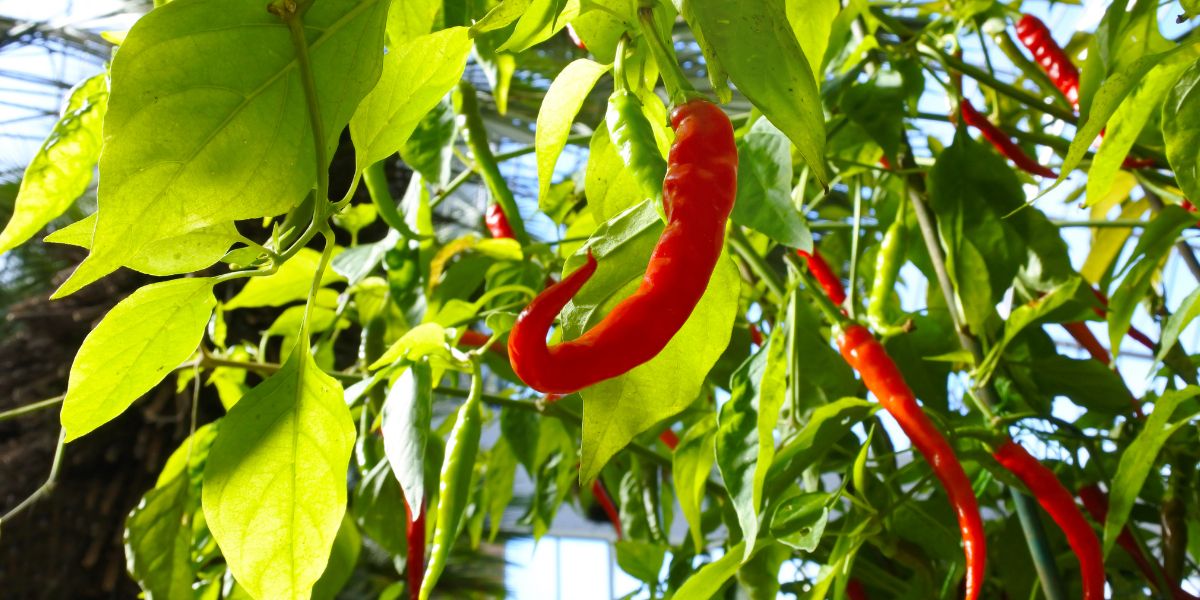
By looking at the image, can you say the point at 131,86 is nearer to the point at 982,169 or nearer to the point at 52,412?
the point at 982,169

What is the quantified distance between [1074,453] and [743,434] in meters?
0.23

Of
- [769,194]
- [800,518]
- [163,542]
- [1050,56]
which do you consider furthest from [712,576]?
[1050,56]

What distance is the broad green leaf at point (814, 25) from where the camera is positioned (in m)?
0.27

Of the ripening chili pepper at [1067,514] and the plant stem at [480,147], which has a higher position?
the plant stem at [480,147]

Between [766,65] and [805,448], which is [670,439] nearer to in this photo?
[805,448]

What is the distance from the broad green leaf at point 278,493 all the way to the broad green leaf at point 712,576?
0.15m

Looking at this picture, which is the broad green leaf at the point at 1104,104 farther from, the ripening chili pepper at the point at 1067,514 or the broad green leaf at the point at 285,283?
the broad green leaf at the point at 285,283

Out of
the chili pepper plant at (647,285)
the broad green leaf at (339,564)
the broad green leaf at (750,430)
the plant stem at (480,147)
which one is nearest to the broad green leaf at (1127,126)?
the chili pepper plant at (647,285)

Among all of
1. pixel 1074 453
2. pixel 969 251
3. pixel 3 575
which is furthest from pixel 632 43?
pixel 3 575

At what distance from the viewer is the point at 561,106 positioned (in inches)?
10.2

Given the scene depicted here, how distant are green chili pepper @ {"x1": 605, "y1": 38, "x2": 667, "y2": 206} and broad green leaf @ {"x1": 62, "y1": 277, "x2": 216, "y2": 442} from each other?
11cm

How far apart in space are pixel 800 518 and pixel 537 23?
0.20 m

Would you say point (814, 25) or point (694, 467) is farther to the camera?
point (694, 467)

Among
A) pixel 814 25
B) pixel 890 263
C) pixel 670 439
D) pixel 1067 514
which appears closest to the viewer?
pixel 814 25
